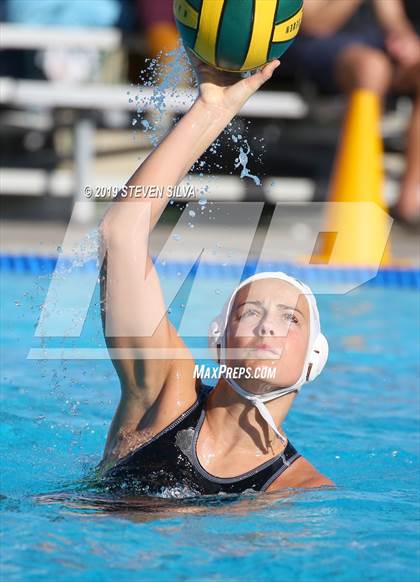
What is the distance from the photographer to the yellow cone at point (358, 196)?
6352 millimetres

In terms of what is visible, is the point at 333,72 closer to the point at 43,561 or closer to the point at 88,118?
the point at 88,118

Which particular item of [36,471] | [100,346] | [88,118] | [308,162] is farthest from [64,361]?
[308,162]

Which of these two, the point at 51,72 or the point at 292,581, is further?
the point at 51,72

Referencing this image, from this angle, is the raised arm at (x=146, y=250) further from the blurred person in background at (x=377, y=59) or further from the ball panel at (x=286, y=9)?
the blurred person in background at (x=377, y=59)

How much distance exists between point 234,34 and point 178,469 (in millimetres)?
1056

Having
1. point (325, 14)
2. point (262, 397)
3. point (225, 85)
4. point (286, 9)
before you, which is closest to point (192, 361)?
point (262, 397)

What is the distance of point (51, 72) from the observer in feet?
23.4

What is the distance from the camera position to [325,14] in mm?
6770

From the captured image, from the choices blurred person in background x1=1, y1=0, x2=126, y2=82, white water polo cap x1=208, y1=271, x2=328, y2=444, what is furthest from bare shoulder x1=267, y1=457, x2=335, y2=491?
blurred person in background x1=1, y1=0, x2=126, y2=82

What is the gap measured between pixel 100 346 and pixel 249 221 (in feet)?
10.4

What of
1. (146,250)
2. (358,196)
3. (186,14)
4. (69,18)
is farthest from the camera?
(69,18)

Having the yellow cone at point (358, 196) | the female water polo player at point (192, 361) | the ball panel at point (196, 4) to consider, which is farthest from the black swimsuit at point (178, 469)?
the yellow cone at point (358, 196)

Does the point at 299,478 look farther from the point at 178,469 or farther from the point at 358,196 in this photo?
the point at 358,196

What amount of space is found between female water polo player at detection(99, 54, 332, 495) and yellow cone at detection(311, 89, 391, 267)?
3.51 meters
